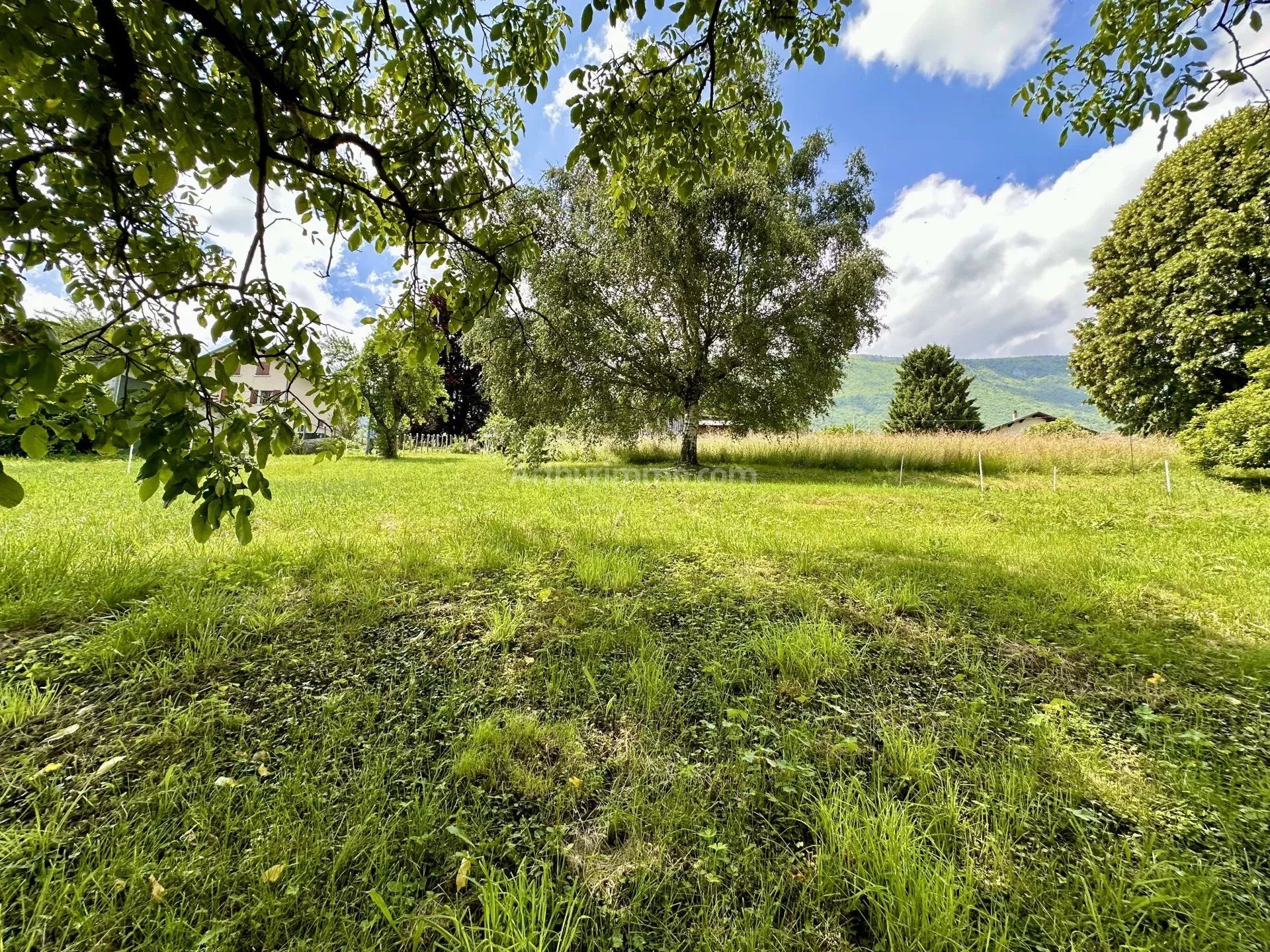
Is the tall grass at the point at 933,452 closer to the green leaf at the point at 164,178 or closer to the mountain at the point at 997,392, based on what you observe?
the green leaf at the point at 164,178

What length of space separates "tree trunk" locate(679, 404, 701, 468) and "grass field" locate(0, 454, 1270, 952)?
9.56 meters

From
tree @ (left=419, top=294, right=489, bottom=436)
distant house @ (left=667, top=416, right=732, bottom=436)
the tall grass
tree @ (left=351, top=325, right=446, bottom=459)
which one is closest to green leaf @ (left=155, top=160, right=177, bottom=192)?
distant house @ (left=667, top=416, right=732, bottom=436)

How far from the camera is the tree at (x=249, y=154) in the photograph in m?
1.27

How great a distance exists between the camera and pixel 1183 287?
1464 cm

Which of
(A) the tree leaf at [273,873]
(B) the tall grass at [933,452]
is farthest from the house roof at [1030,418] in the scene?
(A) the tree leaf at [273,873]

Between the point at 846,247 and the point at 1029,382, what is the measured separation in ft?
787

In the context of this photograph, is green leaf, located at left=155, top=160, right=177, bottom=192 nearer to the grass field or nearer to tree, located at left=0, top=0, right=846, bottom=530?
tree, located at left=0, top=0, right=846, bottom=530

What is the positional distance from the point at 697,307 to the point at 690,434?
12.1 ft

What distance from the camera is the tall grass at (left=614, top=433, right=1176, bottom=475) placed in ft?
42.7

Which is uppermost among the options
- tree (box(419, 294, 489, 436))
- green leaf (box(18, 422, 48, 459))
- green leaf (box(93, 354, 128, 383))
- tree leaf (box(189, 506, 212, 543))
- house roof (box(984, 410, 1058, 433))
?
house roof (box(984, 410, 1058, 433))

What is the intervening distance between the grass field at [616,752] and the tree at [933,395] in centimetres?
3028

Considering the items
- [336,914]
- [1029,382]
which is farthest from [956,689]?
[1029,382]

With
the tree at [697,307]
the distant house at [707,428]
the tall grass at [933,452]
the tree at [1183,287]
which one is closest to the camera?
the tree at [697,307]

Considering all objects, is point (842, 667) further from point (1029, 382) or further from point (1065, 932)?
point (1029, 382)
